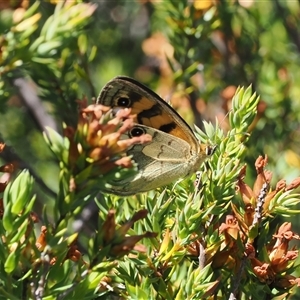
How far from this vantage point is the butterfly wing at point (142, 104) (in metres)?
1.98

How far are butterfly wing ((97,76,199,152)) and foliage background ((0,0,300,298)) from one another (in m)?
0.20

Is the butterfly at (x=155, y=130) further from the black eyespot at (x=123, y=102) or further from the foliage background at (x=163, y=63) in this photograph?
the foliage background at (x=163, y=63)

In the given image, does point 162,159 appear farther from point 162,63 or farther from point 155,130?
point 162,63

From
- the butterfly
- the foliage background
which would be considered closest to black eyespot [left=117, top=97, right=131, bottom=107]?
the butterfly

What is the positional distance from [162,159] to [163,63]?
5.41ft

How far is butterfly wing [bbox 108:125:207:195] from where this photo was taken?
1814 mm

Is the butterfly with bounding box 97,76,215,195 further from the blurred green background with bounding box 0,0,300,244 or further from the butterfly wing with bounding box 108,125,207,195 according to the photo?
the blurred green background with bounding box 0,0,300,244

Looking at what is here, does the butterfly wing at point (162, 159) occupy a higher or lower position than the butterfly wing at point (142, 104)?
lower

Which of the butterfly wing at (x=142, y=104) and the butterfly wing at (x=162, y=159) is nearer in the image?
the butterfly wing at (x=162, y=159)

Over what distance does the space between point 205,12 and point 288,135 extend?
2.31ft

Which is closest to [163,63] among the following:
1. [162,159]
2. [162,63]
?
[162,63]

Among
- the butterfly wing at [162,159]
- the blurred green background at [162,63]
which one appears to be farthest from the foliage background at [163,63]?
the butterfly wing at [162,159]

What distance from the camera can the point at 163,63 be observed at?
11.9 ft

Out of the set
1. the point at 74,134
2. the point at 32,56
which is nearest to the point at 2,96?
the point at 32,56
